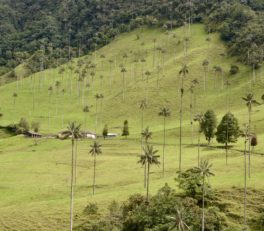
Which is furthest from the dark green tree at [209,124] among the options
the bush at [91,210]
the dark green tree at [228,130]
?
the bush at [91,210]

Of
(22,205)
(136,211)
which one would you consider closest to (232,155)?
(136,211)

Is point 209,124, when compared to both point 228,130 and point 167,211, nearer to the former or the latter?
point 228,130

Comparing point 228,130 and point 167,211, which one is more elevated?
point 228,130

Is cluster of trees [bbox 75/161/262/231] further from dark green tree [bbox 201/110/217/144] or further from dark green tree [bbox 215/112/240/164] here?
dark green tree [bbox 201/110/217/144]

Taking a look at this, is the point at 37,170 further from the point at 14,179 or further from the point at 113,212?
the point at 113,212

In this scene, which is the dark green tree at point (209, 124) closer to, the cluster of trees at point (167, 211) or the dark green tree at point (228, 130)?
the dark green tree at point (228, 130)

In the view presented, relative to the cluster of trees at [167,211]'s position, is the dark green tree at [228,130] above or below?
above

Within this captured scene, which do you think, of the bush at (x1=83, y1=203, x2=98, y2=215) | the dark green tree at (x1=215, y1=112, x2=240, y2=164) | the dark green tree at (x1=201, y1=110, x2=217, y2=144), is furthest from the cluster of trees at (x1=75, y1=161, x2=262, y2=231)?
the dark green tree at (x1=201, y1=110, x2=217, y2=144)

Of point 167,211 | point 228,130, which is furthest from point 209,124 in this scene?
point 167,211

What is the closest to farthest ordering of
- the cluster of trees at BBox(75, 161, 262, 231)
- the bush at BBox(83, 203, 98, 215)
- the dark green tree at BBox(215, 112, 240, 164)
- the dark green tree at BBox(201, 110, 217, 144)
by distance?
the cluster of trees at BBox(75, 161, 262, 231)
the bush at BBox(83, 203, 98, 215)
the dark green tree at BBox(215, 112, 240, 164)
the dark green tree at BBox(201, 110, 217, 144)

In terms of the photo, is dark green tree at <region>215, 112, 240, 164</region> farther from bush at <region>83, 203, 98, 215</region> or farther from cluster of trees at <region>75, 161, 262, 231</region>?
bush at <region>83, 203, 98, 215</region>

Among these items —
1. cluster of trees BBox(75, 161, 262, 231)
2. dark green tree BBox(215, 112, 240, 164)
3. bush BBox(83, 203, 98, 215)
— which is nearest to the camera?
cluster of trees BBox(75, 161, 262, 231)

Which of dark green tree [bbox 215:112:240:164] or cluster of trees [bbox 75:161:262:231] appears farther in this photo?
dark green tree [bbox 215:112:240:164]

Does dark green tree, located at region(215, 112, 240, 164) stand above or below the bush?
above
